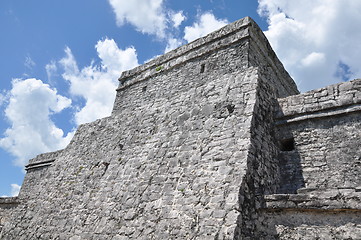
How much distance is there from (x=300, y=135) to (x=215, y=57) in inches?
138

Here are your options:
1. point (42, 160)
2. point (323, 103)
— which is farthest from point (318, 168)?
point (42, 160)

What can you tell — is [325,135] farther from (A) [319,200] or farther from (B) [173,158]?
(B) [173,158]

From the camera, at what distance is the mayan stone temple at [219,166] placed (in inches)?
151

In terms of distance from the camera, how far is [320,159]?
4.78m

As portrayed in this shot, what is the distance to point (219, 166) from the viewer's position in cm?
455

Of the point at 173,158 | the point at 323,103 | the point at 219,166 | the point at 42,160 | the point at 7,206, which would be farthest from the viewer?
the point at 42,160

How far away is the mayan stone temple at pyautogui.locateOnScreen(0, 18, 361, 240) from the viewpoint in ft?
12.6

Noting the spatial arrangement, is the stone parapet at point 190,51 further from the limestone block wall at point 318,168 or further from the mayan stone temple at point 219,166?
the limestone block wall at point 318,168

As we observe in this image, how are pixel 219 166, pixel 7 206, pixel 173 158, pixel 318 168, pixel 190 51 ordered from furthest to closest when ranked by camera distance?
pixel 7 206
pixel 190 51
pixel 173 158
pixel 318 168
pixel 219 166

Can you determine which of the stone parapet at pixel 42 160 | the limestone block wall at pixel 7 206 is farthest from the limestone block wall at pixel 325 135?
the limestone block wall at pixel 7 206

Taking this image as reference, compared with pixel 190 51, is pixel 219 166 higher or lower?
lower

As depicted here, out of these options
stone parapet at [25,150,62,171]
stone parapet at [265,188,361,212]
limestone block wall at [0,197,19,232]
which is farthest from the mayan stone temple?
stone parapet at [25,150,62,171]

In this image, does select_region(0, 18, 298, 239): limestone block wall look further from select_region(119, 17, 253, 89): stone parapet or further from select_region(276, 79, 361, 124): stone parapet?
select_region(276, 79, 361, 124): stone parapet

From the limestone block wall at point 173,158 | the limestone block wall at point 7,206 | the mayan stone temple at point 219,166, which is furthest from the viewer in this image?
the limestone block wall at point 7,206
